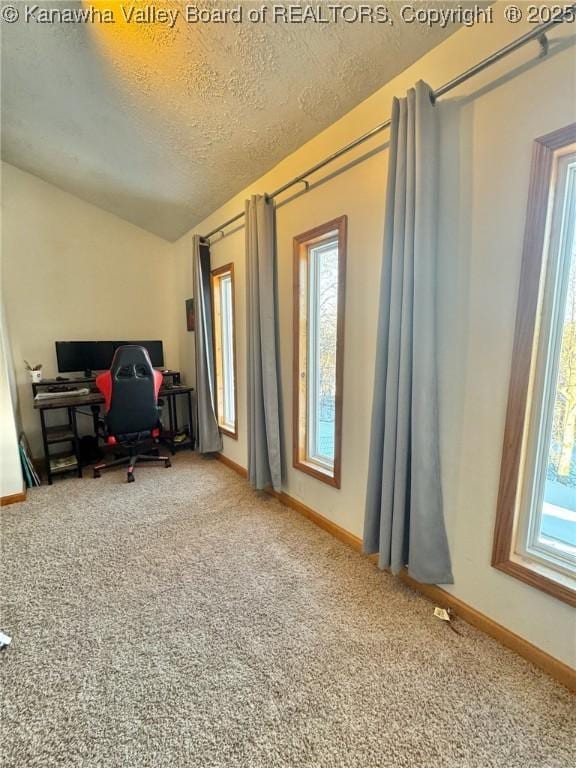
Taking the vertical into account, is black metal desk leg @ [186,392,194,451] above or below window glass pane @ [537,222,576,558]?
below

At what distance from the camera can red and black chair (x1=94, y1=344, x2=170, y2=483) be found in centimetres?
298

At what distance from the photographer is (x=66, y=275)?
11.8 ft

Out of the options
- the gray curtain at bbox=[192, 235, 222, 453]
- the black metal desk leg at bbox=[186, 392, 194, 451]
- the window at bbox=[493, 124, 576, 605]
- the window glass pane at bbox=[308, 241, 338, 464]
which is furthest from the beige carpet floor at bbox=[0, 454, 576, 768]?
the black metal desk leg at bbox=[186, 392, 194, 451]

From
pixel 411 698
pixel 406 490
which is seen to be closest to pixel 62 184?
pixel 406 490

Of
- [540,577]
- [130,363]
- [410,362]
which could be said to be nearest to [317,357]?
[410,362]

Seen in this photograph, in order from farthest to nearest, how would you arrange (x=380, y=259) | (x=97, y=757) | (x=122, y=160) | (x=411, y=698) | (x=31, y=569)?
(x=122, y=160) → (x=31, y=569) → (x=380, y=259) → (x=411, y=698) → (x=97, y=757)

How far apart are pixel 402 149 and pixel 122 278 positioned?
140 inches

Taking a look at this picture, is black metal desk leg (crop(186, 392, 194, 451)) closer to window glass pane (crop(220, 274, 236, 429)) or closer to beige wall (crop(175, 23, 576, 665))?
window glass pane (crop(220, 274, 236, 429))

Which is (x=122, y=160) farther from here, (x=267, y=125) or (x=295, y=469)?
(x=295, y=469)

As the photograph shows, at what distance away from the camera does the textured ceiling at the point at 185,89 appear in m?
1.48

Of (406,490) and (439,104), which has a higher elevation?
(439,104)

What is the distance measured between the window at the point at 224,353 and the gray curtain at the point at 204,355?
7 cm

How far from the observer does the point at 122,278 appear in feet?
12.9

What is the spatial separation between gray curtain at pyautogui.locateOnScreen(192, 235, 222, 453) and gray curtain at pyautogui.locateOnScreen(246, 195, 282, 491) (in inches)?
35.0
